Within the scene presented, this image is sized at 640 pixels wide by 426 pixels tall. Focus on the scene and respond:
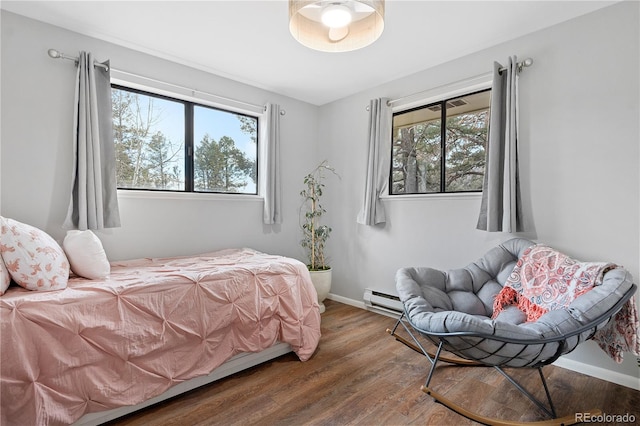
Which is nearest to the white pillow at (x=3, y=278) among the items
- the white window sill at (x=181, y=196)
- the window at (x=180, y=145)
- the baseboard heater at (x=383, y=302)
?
the white window sill at (x=181, y=196)

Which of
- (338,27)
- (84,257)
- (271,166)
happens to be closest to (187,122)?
(271,166)

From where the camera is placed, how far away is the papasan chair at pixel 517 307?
1.53m

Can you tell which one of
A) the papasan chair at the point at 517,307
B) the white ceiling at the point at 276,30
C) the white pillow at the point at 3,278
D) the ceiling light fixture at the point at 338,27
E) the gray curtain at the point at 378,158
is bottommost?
the papasan chair at the point at 517,307

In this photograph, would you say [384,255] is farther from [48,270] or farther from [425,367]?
[48,270]

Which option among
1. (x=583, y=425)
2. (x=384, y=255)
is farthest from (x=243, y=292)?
(x=583, y=425)

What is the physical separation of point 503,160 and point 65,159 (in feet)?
11.2

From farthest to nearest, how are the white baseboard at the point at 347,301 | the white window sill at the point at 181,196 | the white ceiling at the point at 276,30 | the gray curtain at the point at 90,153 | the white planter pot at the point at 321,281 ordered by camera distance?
the white baseboard at the point at 347,301, the white planter pot at the point at 321,281, the white window sill at the point at 181,196, the gray curtain at the point at 90,153, the white ceiling at the point at 276,30

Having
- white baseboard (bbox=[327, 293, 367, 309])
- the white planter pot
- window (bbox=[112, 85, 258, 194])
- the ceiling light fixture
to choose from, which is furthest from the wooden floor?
the ceiling light fixture

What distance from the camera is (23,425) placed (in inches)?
53.9

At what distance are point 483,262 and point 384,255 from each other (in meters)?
1.15

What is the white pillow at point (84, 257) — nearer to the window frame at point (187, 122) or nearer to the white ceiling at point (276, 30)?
the window frame at point (187, 122)

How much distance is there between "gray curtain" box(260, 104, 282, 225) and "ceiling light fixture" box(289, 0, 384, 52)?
175 centimetres

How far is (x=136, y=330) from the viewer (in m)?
1.70

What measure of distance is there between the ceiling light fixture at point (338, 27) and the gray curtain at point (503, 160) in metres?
1.29
